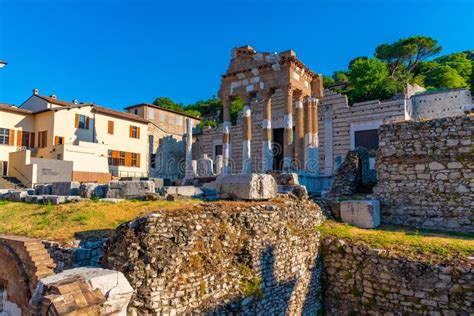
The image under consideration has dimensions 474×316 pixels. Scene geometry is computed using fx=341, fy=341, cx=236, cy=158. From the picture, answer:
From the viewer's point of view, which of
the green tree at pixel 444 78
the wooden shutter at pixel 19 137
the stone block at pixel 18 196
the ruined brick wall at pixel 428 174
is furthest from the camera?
the green tree at pixel 444 78

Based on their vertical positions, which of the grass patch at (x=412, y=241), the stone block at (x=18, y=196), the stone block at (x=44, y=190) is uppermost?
the stone block at (x=44, y=190)

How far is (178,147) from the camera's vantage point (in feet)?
128

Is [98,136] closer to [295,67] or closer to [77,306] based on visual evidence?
[295,67]

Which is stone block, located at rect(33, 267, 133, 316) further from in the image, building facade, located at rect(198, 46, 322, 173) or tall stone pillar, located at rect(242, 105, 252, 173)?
tall stone pillar, located at rect(242, 105, 252, 173)

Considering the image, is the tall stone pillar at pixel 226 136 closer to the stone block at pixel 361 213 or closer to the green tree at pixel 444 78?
the stone block at pixel 361 213

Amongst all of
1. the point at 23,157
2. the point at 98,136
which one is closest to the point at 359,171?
the point at 23,157

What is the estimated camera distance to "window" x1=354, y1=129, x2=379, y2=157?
25.1m

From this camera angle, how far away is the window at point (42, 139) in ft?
87.7

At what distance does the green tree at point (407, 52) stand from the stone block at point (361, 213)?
39610 millimetres

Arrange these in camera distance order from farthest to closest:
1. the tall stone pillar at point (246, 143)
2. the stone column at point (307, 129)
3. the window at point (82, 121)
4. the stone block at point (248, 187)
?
the window at point (82, 121)
the tall stone pillar at point (246, 143)
the stone column at point (307, 129)
the stone block at point (248, 187)

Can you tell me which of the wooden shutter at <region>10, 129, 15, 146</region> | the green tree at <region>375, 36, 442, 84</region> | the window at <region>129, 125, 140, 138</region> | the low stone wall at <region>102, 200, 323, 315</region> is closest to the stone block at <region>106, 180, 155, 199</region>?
the low stone wall at <region>102, 200, 323, 315</region>

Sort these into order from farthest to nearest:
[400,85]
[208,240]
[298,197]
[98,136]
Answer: [400,85] < [98,136] < [298,197] < [208,240]

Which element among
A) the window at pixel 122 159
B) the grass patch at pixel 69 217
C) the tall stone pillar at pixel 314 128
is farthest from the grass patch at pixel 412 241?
the window at pixel 122 159

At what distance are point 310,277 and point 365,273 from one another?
1.22 m
